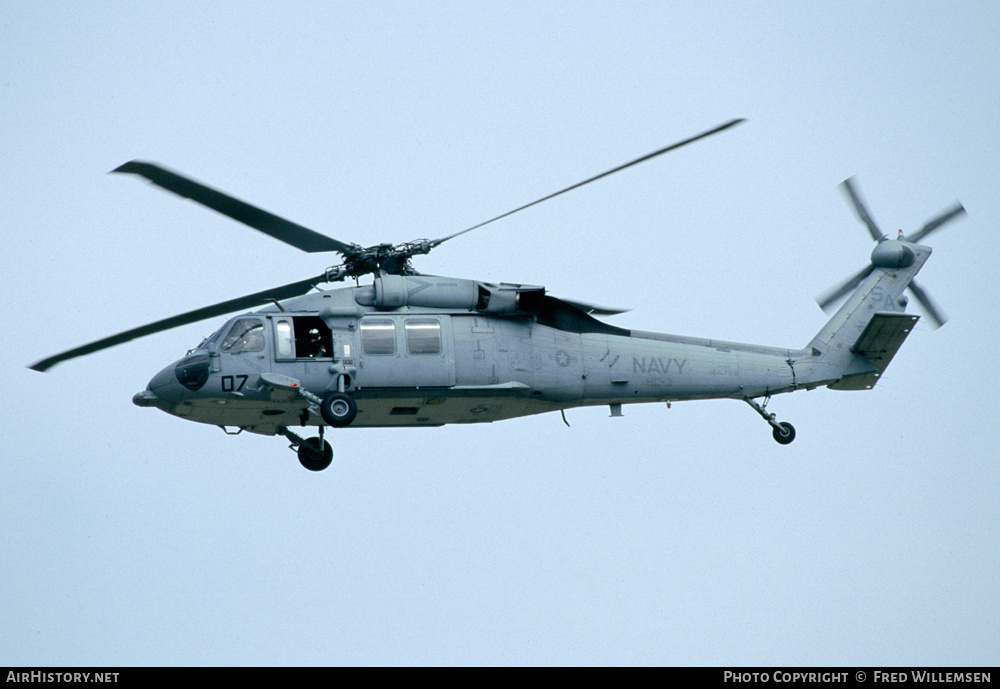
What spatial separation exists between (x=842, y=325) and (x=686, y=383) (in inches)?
155

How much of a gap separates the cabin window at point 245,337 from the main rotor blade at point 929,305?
42.7ft

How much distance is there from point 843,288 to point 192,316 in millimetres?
12937

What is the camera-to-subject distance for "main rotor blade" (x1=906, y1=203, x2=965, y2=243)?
2855 cm

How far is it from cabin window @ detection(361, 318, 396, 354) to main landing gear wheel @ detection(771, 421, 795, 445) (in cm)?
756

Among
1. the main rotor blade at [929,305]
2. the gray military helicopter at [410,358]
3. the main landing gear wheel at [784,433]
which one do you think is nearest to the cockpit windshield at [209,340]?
the gray military helicopter at [410,358]

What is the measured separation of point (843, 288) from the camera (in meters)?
28.7

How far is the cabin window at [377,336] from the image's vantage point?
24062mm

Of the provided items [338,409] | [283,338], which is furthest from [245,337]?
[338,409]

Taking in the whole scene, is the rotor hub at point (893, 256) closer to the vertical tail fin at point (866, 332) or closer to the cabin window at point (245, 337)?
the vertical tail fin at point (866, 332)

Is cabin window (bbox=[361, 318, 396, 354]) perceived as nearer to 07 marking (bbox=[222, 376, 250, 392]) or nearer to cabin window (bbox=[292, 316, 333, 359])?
cabin window (bbox=[292, 316, 333, 359])
